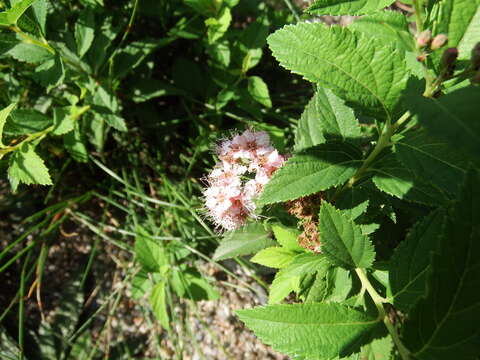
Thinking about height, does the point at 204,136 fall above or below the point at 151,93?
below

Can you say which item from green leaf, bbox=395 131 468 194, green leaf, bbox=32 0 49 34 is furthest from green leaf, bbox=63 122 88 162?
green leaf, bbox=395 131 468 194

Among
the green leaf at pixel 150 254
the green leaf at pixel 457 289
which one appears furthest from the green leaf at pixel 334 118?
the green leaf at pixel 150 254

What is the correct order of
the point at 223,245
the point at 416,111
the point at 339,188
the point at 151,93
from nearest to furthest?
1. the point at 416,111
2. the point at 339,188
3. the point at 223,245
4. the point at 151,93

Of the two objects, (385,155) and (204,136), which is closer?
(385,155)

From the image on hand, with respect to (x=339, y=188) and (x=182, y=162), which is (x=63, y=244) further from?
(x=339, y=188)

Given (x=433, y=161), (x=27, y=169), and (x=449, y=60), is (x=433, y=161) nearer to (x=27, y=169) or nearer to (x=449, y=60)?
(x=449, y=60)

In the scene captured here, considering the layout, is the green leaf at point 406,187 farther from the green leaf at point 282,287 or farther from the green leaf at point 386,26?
the green leaf at point 282,287

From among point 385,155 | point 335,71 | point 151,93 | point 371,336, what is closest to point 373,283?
point 371,336
